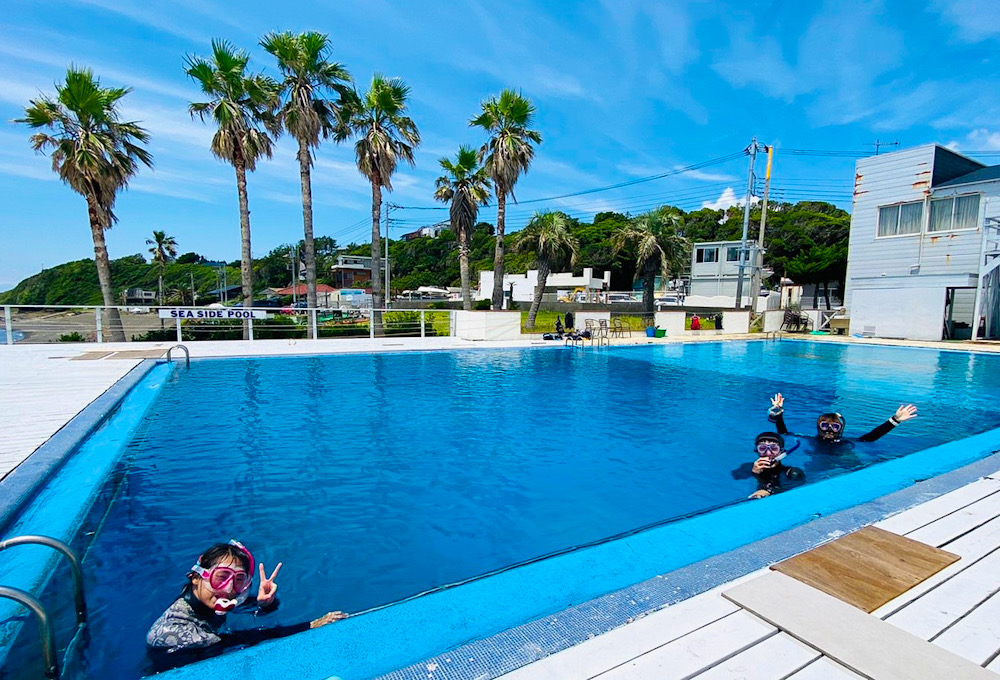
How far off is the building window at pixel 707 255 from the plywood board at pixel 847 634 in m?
42.4

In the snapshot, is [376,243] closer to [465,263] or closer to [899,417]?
[465,263]

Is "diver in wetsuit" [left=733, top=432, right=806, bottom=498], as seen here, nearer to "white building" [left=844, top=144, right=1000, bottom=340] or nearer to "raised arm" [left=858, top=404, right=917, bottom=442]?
"raised arm" [left=858, top=404, right=917, bottom=442]

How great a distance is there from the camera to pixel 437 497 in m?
4.97

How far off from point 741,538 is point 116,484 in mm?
5519

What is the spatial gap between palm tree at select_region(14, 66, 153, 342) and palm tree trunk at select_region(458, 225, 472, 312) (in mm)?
12177

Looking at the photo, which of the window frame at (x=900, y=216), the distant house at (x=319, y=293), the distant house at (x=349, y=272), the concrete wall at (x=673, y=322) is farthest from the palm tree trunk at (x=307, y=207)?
the distant house at (x=349, y=272)

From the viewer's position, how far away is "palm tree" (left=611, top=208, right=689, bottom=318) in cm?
2556

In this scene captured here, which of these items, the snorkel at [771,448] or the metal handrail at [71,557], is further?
the snorkel at [771,448]

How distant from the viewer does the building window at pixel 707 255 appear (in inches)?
1610

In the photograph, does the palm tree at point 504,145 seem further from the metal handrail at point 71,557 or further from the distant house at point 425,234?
the distant house at point 425,234

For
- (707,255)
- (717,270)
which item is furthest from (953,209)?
(707,255)

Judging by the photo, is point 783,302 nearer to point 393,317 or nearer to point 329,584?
point 393,317

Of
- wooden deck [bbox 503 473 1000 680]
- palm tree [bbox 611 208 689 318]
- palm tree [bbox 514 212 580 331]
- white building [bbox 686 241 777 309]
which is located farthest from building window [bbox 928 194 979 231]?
wooden deck [bbox 503 473 1000 680]

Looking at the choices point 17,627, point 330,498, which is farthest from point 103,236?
point 17,627
